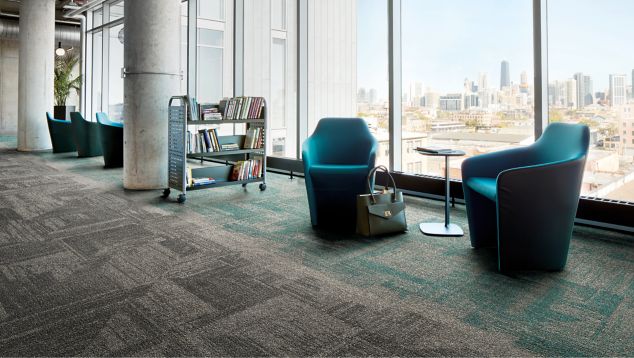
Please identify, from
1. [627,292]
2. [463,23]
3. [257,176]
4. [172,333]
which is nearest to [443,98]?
[463,23]

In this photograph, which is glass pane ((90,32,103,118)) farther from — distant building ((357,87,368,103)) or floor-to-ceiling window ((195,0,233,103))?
distant building ((357,87,368,103))

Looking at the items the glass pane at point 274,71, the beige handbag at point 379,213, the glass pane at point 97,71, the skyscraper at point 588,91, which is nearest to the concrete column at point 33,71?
the glass pane at point 97,71

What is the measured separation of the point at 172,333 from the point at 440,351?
112 centimetres

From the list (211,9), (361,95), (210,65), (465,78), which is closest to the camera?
(465,78)

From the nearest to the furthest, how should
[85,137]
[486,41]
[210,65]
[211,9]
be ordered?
[486,41] → [211,9] → [210,65] → [85,137]

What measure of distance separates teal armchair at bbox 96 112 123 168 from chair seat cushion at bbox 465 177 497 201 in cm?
573

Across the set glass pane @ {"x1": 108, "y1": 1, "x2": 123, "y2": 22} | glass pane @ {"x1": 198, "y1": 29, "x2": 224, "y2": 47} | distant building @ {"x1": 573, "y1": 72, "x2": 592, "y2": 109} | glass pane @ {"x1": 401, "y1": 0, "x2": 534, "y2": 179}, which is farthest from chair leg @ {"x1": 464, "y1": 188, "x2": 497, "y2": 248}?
glass pane @ {"x1": 108, "y1": 1, "x2": 123, "y2": 22}

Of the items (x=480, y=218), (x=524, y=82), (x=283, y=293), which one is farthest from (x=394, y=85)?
(x=283, y=293)

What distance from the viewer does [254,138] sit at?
220 inches

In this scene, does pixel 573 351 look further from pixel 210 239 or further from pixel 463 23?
pixel 463 23

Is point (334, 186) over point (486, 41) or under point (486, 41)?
under

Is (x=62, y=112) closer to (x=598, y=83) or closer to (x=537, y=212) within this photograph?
(x=598, y=83)

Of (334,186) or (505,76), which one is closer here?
(334,186)

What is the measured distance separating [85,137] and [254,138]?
4.65 metres
